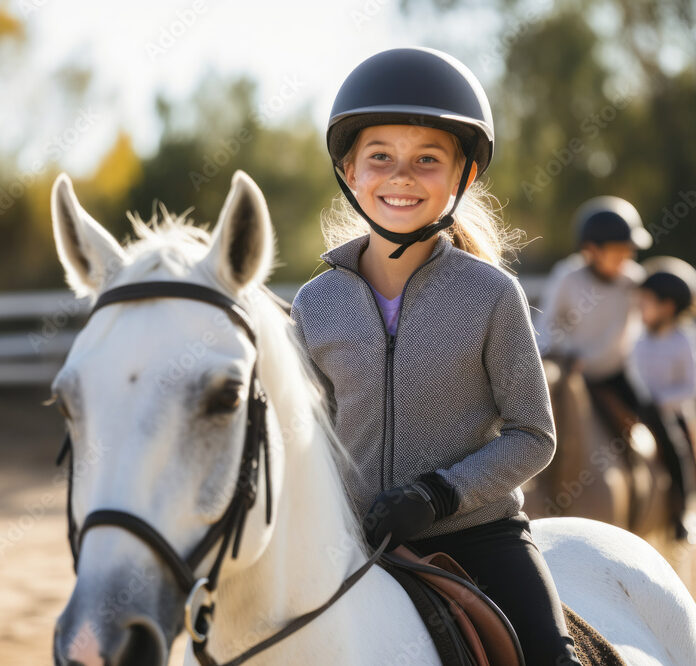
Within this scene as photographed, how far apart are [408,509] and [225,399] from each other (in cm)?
60

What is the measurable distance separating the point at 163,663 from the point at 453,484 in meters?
0.81

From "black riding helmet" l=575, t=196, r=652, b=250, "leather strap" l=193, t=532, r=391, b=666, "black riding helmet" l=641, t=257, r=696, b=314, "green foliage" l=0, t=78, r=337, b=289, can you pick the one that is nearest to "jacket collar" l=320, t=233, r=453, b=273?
"leather strap" l=193, t=532, r=391, b=666

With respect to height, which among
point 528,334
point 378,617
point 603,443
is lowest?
point 603,443

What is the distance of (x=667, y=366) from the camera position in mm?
7367

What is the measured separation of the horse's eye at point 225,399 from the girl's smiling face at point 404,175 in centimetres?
86

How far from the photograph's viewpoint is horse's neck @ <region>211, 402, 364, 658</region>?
62.4 inches

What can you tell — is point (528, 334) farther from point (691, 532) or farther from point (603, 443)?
point (691, 532)

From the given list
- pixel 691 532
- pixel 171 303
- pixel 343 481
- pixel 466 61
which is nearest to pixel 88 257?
pixel 171 303

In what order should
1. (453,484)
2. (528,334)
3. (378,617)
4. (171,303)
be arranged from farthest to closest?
(528,334) < (453,484) < (378,617) < (171,303)

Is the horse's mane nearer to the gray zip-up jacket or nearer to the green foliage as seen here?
the gray zip-up jacket

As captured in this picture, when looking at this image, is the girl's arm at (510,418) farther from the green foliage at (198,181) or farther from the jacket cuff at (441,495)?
the green foliage at (198,181)

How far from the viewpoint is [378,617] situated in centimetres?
172

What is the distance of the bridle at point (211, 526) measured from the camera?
51.7 inches

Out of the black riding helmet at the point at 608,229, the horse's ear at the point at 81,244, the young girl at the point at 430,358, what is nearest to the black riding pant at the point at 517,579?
the young girl at the point at 430,358
